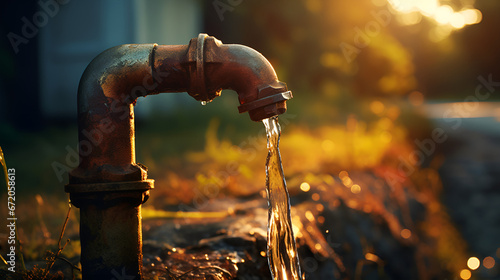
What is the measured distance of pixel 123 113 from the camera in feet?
5.01

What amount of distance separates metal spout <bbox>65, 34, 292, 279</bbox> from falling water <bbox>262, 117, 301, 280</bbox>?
0.34 m

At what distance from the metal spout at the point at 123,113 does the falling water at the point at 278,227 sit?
13.4 inches

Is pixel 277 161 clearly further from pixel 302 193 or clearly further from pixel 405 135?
pixel 405 135

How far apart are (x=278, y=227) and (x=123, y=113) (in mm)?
779

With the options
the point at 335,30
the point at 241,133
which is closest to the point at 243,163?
the point at 241,133

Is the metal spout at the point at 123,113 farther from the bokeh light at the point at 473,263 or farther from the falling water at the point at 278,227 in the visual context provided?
the bokeh light at the point at 473,263

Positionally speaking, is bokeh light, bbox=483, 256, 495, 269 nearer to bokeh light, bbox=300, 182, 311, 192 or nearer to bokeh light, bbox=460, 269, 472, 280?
bokeh light, bbox=460, 269, 472, 280

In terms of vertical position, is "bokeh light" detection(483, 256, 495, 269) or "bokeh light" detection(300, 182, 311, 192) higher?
"bokeh light" detection(300, 182, 311, 192)

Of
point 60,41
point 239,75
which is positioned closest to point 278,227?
point 239,75

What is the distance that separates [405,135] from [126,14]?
4446 mm

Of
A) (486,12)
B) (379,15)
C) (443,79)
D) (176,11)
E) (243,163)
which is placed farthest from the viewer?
(443,79)

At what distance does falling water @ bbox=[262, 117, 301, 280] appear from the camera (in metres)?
1.85

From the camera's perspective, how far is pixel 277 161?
1804 millimetres

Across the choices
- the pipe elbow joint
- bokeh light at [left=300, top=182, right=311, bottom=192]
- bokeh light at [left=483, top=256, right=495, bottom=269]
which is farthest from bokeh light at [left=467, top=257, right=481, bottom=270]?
the pipe elbow joint
